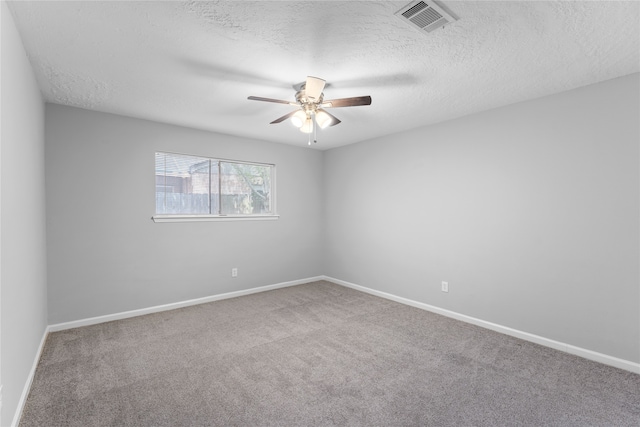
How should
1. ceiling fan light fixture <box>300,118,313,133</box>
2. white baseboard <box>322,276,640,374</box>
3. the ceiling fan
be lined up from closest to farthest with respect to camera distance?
the ceiling fan, white baseboard <box>322,276,640,374</box>, ceiling fan light fixture <box>300,118,313,133</box>

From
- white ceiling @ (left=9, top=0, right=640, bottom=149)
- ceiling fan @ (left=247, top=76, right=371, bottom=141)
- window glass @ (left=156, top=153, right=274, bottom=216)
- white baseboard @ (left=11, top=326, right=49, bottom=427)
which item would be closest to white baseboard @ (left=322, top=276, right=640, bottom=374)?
white ceiling @ (left=9, top=0, right=640, bottom=149)

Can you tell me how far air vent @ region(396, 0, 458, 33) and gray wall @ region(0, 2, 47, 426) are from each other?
2.12m

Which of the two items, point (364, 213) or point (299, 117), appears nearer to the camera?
point (299, 117)

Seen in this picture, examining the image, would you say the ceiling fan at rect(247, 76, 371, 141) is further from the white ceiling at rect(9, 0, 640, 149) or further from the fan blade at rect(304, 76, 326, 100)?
the white ceiling at rect(9, 0, 640, 149)

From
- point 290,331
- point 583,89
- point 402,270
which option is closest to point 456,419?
point 290,331

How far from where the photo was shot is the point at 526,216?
3.04 m

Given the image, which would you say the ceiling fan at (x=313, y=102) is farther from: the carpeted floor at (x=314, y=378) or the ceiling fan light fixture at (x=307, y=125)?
the carpeted floor at (x=314, y=378)

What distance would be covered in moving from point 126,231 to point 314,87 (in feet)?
9.22

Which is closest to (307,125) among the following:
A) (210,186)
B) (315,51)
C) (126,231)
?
(315,51)

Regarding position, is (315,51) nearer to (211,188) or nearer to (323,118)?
(323,118)

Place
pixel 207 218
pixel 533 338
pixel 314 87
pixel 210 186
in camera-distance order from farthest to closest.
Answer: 1. pixel 210 186
2. pixel 207 218
3. pixel 533 338
4. pixel 314 87

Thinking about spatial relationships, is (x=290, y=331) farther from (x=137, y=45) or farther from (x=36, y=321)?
(x=137, y=45)

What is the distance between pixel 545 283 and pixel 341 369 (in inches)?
83.0

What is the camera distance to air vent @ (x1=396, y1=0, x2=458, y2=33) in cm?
167
